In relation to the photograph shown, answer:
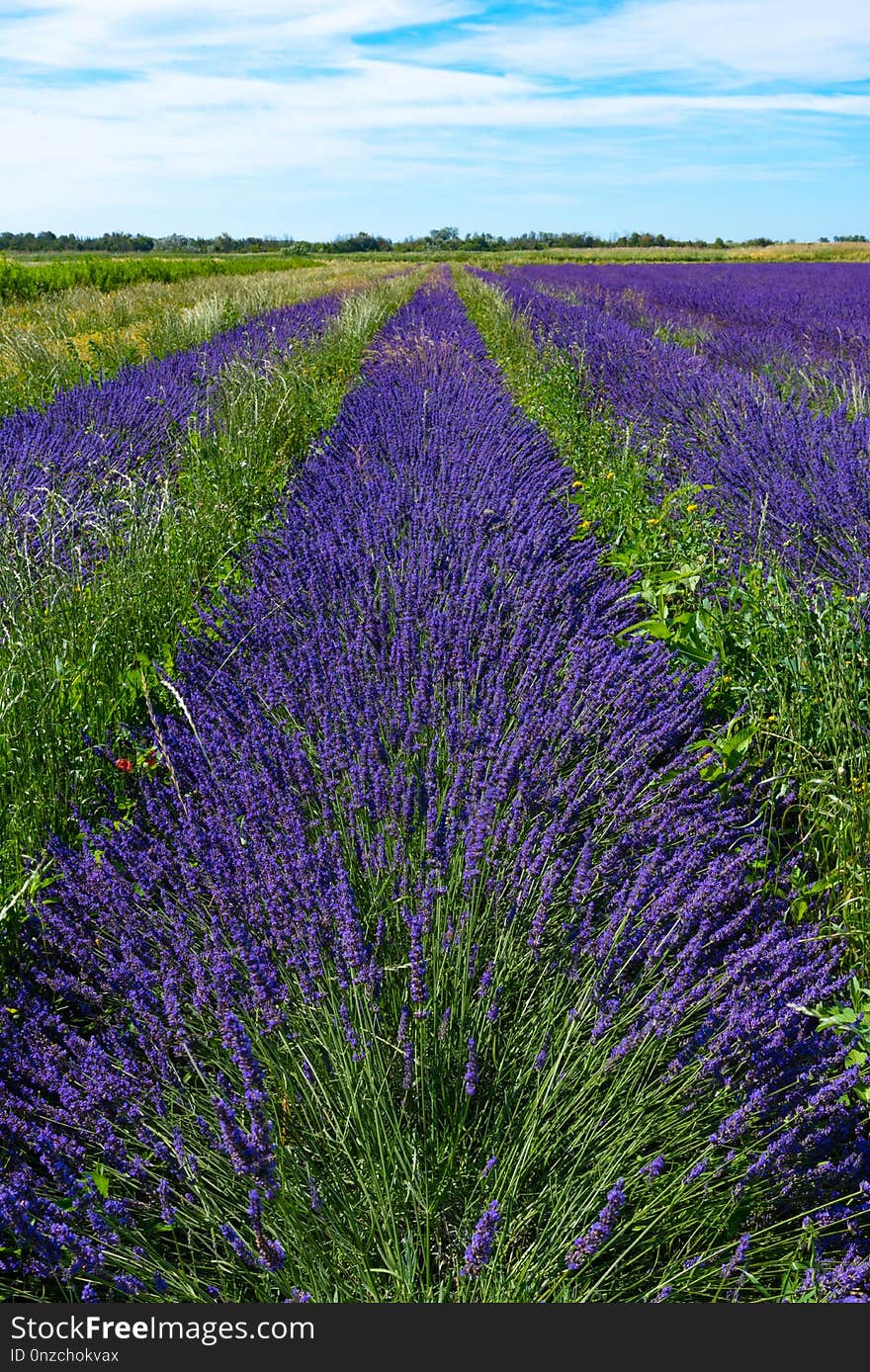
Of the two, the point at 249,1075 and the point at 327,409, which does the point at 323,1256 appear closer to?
the point at 249,1075

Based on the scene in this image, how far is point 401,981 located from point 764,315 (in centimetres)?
1443

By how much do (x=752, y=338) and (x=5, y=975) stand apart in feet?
36.8

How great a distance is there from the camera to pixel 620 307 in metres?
16.5

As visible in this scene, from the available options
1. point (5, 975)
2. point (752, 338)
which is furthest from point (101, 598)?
point (752, 338)

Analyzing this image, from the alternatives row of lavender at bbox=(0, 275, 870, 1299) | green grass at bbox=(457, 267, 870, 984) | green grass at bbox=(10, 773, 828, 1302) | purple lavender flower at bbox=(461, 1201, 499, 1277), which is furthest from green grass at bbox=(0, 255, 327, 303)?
purple lavender flower at bbox=(461, 1201, 499, 1277)

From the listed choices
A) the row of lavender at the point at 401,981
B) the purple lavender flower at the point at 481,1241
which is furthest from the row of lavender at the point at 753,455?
the purple lavender flower at the point at 481,1241

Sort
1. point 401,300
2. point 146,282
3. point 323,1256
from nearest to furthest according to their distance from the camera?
point 323,1256 → point 401,300 → point 146,282

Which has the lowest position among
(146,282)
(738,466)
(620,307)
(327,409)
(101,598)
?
(101,598)

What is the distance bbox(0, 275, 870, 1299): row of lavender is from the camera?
4.70 ft

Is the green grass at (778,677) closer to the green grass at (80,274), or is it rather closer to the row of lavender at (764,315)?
the row of lavender at (764,315)

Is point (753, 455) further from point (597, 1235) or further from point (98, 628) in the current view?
point (597, 1235)

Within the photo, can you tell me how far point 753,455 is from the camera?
5.29 metres

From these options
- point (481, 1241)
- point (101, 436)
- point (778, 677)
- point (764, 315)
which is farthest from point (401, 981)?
point (764, 315)

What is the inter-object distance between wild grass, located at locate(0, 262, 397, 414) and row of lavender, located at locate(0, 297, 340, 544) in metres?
1.00
